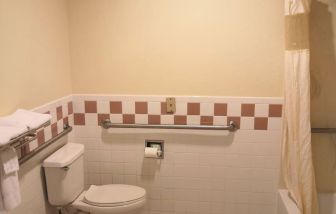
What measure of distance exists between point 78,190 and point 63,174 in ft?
0.88

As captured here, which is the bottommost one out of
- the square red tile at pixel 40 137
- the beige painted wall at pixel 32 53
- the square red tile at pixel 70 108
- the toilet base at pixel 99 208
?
the toilet base at pixel 99 208

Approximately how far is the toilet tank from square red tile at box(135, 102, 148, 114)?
1.56ft

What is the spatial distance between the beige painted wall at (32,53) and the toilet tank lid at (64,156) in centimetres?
34

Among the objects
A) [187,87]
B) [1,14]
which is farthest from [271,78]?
[1,14]

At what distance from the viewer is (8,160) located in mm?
1294

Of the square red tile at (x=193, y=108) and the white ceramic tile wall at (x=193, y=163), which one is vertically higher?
Answer: the square red tile at (x=193, y=108)

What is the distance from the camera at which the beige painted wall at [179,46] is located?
207 centimetres

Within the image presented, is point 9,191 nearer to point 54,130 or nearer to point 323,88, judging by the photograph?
point 54,130

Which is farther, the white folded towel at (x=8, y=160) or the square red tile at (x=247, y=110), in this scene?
the square red tile at (x=247, y=110)

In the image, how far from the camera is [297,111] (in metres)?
1.93

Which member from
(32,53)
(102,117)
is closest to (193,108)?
(102,117)

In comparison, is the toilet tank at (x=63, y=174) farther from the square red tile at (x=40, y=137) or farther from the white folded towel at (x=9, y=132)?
the white folded towel at (x=9, y=132)

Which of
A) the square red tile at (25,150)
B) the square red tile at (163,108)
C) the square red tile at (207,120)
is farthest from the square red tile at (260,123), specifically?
the square red tile at (25,150)

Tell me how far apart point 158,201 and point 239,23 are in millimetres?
1421
